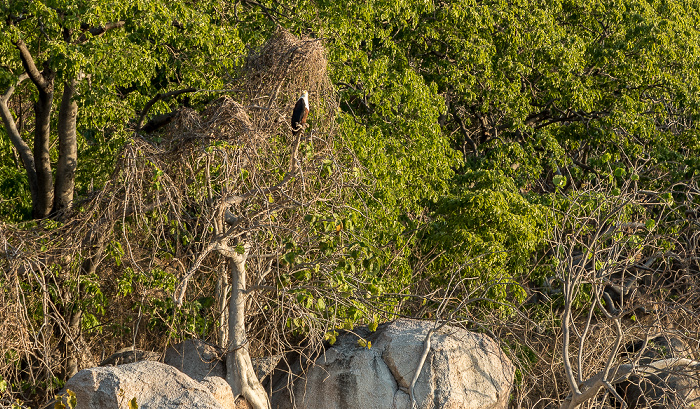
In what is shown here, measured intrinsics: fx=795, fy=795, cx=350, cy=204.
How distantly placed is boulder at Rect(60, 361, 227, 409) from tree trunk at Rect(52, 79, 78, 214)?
315cm

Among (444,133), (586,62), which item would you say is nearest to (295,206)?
(444,133)

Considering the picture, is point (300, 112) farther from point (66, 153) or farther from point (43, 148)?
point (43, 148)

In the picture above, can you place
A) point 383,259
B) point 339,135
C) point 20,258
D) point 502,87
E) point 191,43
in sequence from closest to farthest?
point 20,258
point 339,135
point 191,43
point 383,259
point 502,87

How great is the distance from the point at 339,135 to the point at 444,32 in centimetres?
477

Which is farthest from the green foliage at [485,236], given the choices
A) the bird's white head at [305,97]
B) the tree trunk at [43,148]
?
the tree trunk at [43,148]

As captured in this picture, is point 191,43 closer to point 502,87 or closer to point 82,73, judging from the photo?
point 82,73

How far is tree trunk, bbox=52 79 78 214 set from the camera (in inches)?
392

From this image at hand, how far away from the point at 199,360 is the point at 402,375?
7.48ft

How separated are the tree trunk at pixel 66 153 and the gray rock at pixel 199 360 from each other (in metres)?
2.52

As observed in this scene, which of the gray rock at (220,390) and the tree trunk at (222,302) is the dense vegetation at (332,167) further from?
the gray rock at (220,390)

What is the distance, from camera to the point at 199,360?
29.2ft

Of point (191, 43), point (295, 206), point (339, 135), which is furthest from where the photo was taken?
point (191, 43)

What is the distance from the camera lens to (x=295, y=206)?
25.8 ft

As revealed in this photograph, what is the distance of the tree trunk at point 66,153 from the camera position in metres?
9.95
